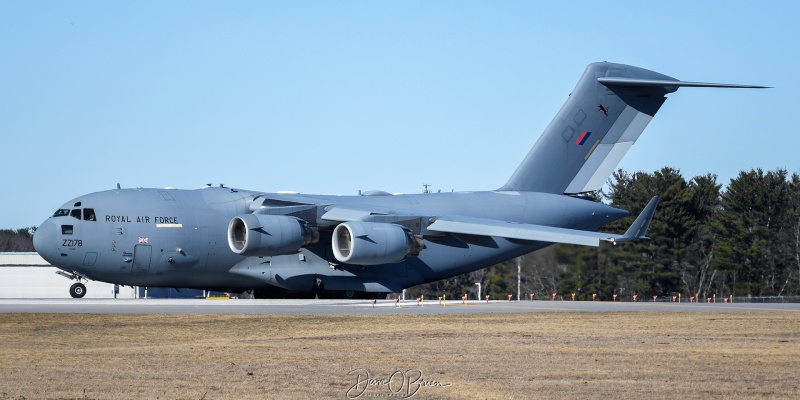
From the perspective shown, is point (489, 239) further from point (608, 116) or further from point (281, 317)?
point (281, 317)

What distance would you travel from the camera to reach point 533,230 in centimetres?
2594

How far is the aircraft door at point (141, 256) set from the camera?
2653cm

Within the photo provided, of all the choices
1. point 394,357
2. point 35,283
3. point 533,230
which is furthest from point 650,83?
point 35,283

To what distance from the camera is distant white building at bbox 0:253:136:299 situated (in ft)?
142

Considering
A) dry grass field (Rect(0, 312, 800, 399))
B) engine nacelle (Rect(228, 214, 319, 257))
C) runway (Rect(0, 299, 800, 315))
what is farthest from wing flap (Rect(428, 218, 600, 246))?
dry grass field (Rect(0, 312, 800, 399))

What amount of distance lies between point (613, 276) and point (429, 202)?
5.51 metres

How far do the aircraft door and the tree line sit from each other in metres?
10.0

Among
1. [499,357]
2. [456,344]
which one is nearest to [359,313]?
[456,344]

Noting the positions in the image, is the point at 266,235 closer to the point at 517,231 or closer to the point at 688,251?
the point at 517,231

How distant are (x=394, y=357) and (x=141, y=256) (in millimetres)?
15049

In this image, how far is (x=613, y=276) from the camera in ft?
102

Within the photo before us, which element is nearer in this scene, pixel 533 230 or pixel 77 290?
pixel 533 230

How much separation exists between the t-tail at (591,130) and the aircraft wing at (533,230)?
5.17 metres

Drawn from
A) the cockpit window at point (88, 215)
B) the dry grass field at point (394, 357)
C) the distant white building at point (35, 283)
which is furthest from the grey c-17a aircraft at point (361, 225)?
the distant white building at point (35, 283)
